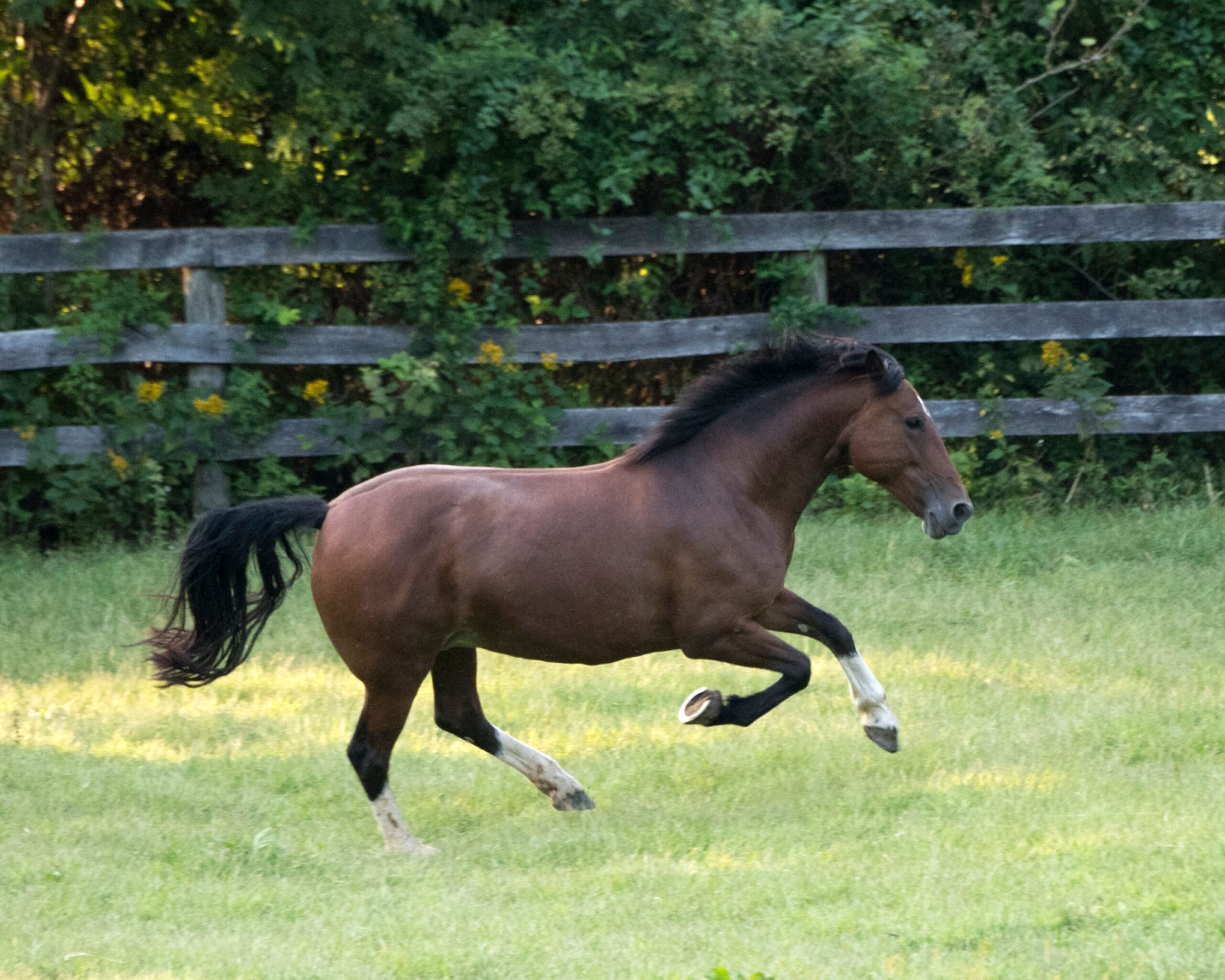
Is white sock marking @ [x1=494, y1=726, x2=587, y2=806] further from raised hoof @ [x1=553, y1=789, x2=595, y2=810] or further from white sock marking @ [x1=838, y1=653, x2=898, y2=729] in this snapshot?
white sock marking @ [x1=838, y1=653, x2=898, y2=729]

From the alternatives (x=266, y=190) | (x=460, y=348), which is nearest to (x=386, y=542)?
(x=460, y=348)

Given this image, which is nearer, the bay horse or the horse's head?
the bay horse

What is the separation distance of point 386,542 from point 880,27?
6505 mm

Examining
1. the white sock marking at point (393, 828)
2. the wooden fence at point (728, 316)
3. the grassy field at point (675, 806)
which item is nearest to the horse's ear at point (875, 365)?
the grassy field at point (675, 806)

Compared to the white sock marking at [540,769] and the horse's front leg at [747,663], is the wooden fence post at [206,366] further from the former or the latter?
the horse's front leg at [747,663]

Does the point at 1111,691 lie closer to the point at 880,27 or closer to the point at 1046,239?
the point at 1046,239

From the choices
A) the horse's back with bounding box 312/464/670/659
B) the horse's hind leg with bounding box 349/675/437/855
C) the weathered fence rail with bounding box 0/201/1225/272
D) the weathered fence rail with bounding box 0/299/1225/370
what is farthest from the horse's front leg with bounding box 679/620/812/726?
the weathered fence rail with bounding box 0/201/1225/272

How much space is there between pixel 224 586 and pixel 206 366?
457cm

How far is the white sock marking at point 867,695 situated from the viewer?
19.6ft

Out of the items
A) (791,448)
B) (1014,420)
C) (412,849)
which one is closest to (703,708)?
(791,448)

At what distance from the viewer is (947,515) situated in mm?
5957

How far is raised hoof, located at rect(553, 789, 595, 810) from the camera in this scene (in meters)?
5.92

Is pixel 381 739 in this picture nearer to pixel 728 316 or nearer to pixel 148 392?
pixel 148 392

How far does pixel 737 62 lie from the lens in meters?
10.1
